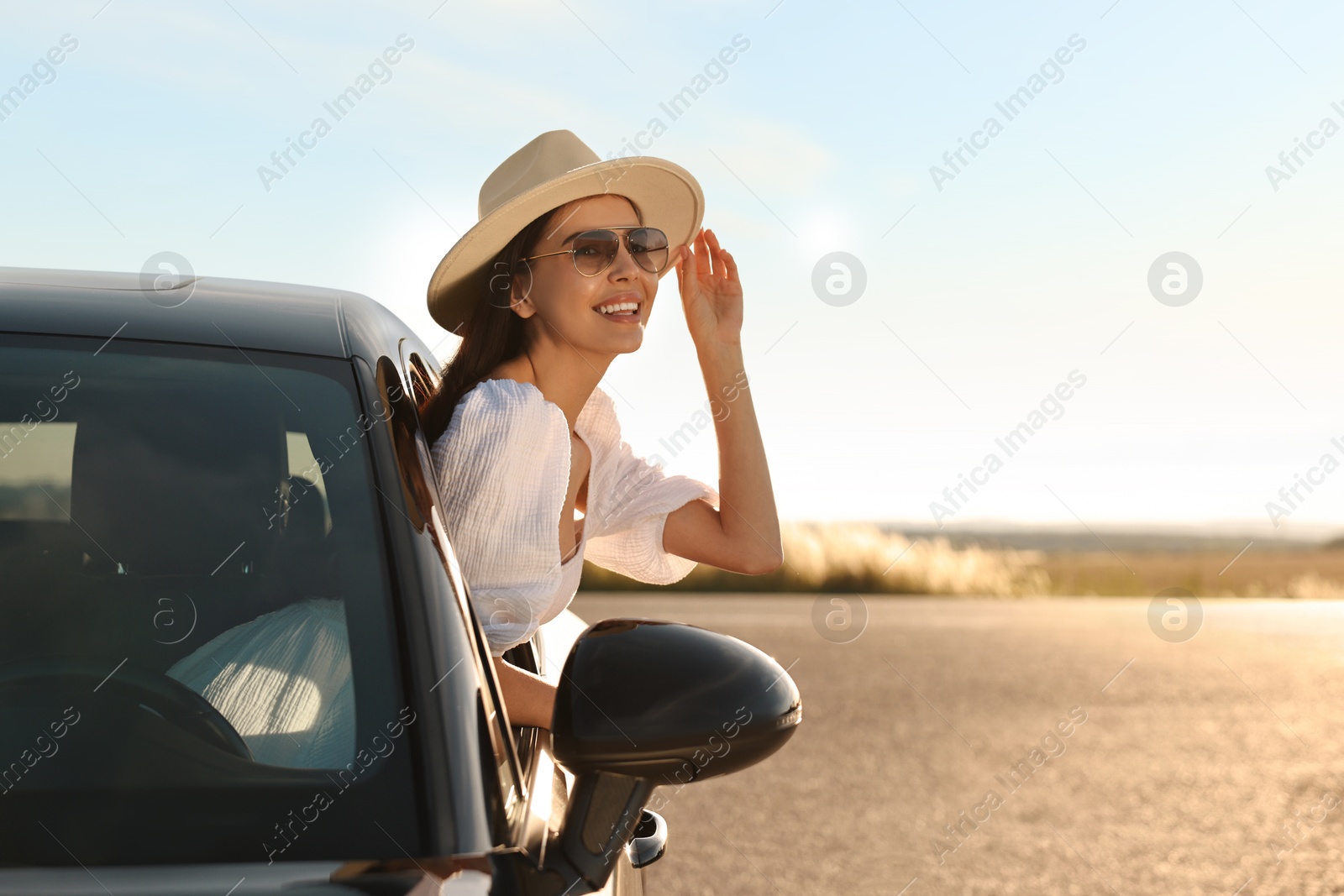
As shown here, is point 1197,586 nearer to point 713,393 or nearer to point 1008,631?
point 1008,631

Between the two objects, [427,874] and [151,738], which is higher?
[427,874]

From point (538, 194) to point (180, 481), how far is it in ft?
3.97

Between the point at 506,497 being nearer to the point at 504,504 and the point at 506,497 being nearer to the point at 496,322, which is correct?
the point at 504,504

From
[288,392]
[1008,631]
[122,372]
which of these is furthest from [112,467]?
[1008,631]

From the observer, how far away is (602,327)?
2.74m

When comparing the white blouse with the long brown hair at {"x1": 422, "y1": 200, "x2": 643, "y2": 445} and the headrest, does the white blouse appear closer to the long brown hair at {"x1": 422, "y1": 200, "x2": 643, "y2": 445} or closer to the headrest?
the headrest

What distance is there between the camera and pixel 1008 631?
13297 mm

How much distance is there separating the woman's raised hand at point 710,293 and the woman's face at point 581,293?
20cm

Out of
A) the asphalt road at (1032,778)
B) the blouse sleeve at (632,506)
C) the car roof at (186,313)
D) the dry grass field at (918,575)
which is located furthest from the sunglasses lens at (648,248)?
the dry grass field at (918,575)

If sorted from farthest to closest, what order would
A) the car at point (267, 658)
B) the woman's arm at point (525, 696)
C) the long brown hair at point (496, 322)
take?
the long brown hair at point (496, 322), the woman's arm at point (525, 696), the car at point (267, 658)

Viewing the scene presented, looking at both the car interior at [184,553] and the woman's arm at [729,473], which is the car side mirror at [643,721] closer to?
the car interior at [184,553]

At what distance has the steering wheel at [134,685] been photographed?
60.9 inches

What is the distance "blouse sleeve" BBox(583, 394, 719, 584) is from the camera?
9.61 feet

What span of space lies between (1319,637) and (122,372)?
1430 cm
